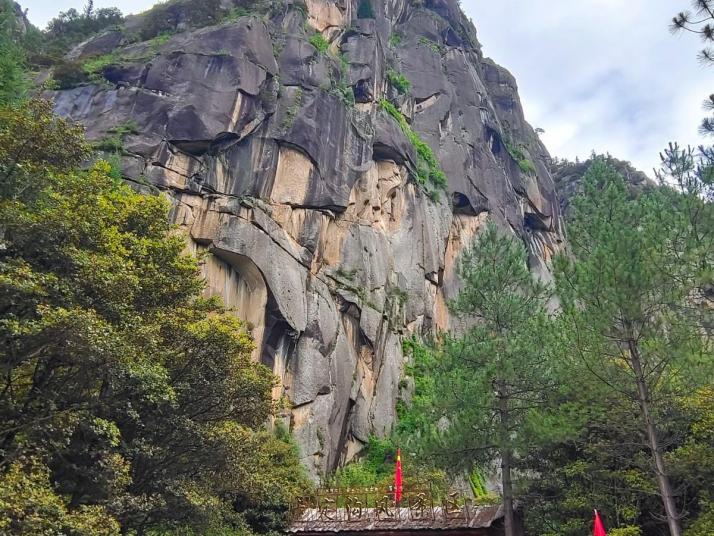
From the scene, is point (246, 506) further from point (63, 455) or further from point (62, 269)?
point (62, 269)

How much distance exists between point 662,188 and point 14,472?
11460 mm

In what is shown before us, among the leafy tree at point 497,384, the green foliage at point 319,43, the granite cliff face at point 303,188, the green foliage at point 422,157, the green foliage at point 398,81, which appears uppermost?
the green foliage at point 398,81

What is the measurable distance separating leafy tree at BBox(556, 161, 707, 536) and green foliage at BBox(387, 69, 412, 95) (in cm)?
2555

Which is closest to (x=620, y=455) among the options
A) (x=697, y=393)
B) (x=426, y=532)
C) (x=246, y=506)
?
(x=697, y=393)

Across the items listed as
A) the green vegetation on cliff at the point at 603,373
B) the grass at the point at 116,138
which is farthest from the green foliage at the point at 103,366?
the grass at the point at 116,138

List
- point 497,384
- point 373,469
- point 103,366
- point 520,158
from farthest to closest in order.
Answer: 1. point 520,158
2. point 373,469
3. point 497,384
4. point 103,366

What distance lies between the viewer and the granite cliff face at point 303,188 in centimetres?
2244

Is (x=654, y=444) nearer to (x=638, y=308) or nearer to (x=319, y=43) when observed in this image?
(x=638, y=308)

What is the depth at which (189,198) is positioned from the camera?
75.5ft

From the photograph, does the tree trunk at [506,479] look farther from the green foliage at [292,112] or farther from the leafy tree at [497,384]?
the green foliage at [292,112]

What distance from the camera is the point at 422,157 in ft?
112

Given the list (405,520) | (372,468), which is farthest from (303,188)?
(405,520)

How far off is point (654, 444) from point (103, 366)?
30.4ft

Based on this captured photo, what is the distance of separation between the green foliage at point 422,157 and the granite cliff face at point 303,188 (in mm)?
586
